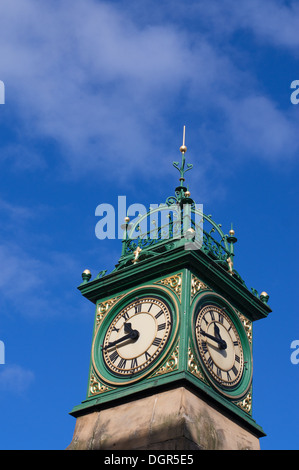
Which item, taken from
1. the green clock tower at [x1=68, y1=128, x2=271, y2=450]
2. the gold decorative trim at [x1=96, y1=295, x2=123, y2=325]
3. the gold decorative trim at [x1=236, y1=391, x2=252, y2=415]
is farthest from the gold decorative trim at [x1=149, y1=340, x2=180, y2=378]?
the gold decorative trim at [x1=96, y1=295, x2=123, y2=325]

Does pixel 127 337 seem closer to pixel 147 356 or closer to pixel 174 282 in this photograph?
pixel 147 356

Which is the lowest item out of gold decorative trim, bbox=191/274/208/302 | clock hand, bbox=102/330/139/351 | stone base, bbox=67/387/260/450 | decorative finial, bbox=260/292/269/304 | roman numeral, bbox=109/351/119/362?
stone base, bbox=67/387/260/450

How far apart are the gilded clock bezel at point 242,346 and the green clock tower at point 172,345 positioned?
25mm

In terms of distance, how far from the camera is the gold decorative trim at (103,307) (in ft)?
83.5

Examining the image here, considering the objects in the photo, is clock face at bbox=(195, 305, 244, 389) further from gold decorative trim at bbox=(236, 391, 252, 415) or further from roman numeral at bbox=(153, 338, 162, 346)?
roman numeral at bbox=(153, 338, 162, 346)

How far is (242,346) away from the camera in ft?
83.5

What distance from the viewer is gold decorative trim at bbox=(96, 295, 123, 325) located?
83.5 feet

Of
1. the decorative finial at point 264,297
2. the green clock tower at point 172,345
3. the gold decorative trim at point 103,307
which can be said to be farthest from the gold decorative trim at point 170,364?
the decorative finial at point 264,297

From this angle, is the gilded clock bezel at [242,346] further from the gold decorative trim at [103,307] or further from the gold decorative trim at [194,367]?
the gold decorative trim at [103,307]

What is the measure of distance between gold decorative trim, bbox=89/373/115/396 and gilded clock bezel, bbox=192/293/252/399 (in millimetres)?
2354

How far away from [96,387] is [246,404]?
3646 mm

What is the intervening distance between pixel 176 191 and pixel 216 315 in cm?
384

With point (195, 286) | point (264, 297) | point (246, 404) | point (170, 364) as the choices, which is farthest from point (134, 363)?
point (264, 297)

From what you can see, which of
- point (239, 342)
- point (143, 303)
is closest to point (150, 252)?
Result: point (143, 303)
